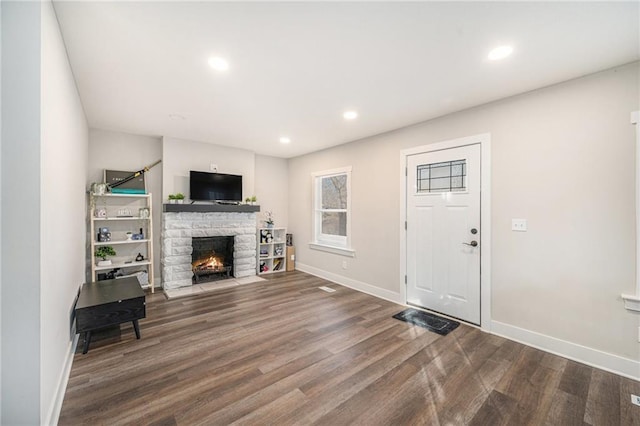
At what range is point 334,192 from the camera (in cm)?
517

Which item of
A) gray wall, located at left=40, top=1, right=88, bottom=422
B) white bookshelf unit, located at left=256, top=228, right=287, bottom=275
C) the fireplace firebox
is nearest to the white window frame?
white bookshelf unit, located at left=256, top=228, right=287, bottom=275

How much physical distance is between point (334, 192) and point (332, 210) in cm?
35

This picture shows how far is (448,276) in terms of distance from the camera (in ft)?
11.0

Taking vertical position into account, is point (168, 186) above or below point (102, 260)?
above

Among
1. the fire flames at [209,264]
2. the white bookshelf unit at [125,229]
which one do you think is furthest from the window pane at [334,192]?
the white bookshelf unit at [125,229]

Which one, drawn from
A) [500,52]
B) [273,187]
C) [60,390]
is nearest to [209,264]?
[273,187]

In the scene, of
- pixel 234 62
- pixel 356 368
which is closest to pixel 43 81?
pixel 234 62

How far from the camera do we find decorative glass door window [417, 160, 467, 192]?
10.6 ft

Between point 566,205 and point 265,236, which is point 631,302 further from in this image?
point 265,236

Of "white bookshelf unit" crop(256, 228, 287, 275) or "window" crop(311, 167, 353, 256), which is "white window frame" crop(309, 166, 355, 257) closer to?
"window" crop(311, 167, 353, 256)

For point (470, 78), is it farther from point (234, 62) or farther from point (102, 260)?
point (102, 260)

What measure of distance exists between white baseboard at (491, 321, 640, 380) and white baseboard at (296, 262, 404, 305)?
4.24ft

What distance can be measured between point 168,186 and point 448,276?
14.9ft

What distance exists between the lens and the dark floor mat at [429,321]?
303 centimetres
